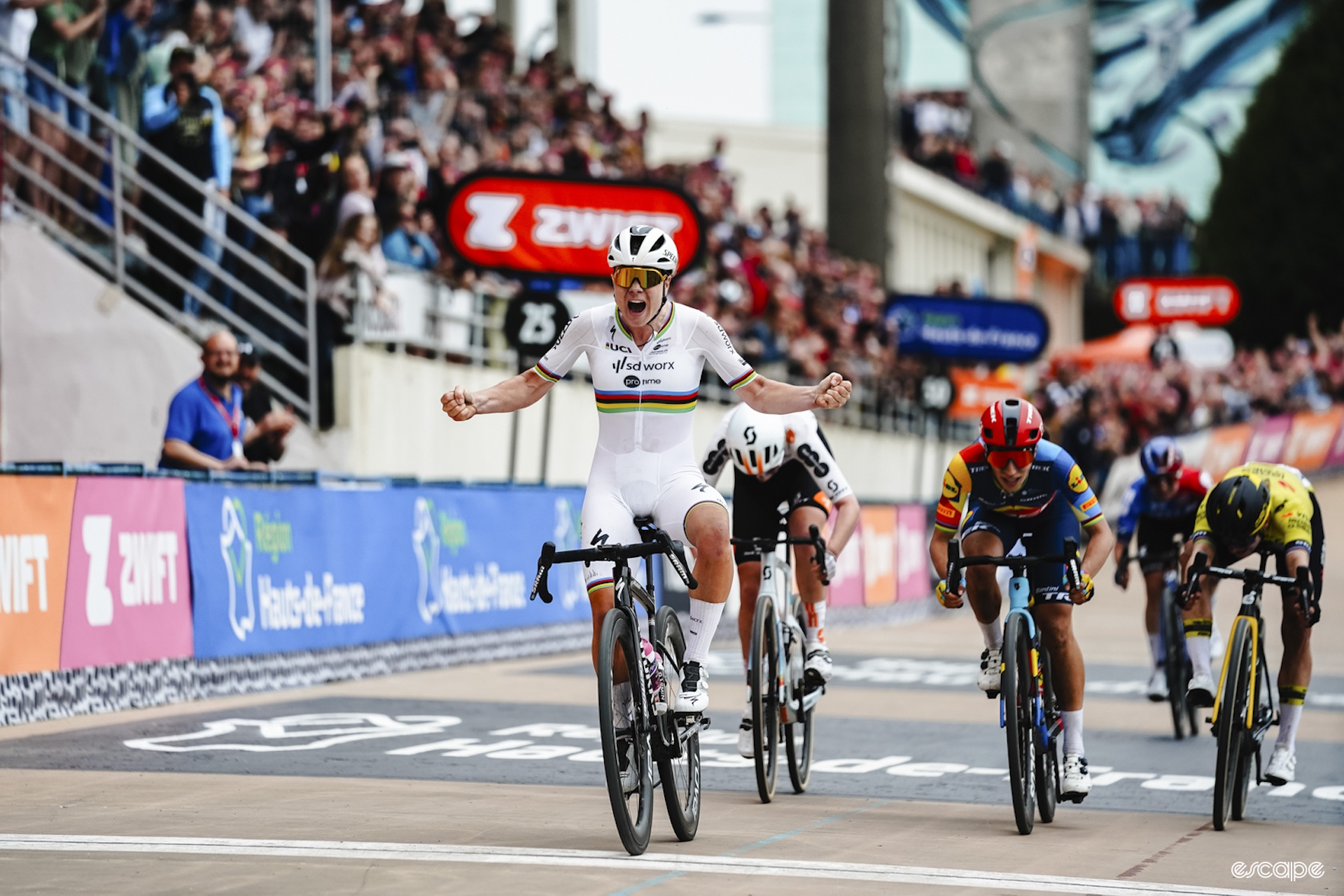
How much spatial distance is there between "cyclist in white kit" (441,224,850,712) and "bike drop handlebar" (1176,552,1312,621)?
2.35 metres

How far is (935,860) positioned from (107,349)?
1059 cm

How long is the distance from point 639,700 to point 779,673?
2.11 m

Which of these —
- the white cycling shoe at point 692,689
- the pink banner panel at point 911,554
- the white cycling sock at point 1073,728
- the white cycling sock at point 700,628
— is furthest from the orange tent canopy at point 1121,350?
the white cycling shoe at point 692,689

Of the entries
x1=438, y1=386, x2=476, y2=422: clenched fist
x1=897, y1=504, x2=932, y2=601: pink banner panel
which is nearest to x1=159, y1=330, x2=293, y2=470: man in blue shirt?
x1=438, y1=386, x2=476, y2=422: clenched fist

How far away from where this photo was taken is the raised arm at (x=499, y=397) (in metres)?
7.56

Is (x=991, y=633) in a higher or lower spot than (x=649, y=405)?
lower

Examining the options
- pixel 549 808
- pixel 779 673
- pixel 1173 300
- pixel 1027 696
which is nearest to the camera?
pixel 1027 696

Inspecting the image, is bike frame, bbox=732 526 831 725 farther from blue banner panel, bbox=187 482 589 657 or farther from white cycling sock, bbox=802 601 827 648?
blue banner panel, bbox=187 482 589 657

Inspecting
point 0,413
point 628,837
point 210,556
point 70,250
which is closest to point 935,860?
point 628,837

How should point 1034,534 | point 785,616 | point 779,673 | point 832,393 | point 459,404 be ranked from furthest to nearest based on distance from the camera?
point 785,616
point 779,673
point 1034,534
point 832,393
point 459,404

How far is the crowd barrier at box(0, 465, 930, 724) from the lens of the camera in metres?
11.1

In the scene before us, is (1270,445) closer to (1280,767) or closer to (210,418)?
(210,418)

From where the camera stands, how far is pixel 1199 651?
34.3 ft

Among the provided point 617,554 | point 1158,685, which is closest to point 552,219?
point 1158,685
